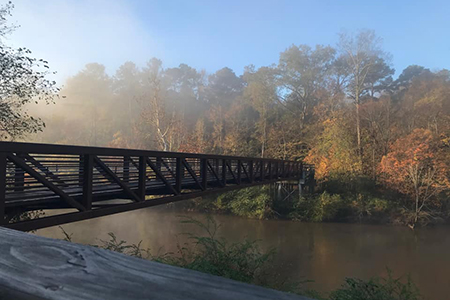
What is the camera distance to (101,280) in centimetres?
68

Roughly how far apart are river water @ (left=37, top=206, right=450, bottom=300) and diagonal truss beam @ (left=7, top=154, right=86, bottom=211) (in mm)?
4470

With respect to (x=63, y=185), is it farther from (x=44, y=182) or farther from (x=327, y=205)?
(x=327, y=205)

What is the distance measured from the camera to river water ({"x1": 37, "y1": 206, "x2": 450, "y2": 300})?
960 centimetres

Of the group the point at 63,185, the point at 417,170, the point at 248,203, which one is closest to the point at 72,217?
the point at 63,185

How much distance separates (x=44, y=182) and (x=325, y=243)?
1286cm

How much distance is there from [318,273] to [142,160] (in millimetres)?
7854

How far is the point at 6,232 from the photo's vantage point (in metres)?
1.00

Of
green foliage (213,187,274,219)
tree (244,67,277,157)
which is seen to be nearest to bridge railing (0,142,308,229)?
green foliage (213,187,274,219)

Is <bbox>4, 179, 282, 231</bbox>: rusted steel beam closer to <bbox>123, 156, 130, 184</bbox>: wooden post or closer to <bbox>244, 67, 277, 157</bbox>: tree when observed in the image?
<bbox>123, 156, 130, 184</bbox>: wooden post

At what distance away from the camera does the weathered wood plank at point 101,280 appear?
63 centimetres

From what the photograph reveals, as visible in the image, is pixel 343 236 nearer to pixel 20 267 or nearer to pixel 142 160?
pixel 142 160

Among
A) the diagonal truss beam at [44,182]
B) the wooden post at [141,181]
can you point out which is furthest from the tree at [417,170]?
the diagonal truss beam at [44,182]

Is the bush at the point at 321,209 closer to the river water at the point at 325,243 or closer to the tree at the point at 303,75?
the river water at the point at 325,243

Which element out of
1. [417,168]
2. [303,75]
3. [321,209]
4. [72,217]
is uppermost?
[303,75]
